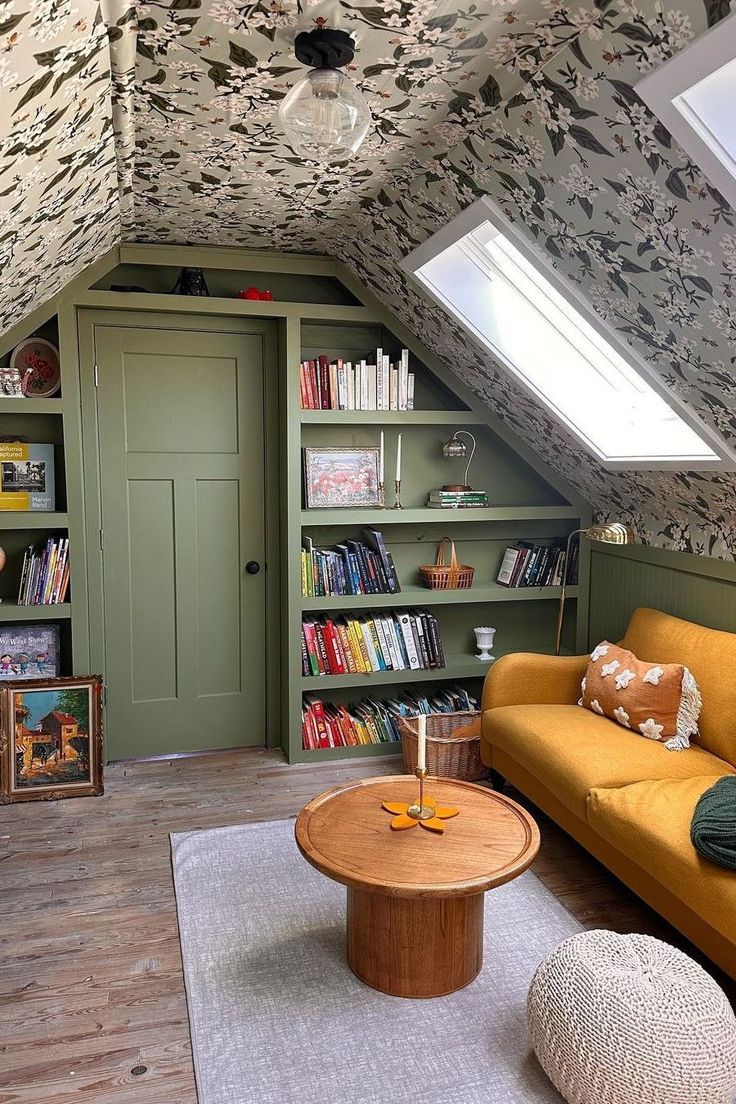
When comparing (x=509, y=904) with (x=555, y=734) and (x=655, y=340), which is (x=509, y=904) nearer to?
(x=555, y=734)

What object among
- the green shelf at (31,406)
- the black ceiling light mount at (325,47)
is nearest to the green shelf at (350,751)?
the green shelf at (31,406)

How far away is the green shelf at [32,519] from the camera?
3.47 metres

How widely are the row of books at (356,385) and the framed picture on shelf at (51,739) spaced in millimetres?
1598

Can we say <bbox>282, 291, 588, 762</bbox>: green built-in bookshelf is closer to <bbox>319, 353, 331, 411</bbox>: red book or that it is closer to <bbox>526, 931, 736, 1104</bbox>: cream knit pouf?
<bbox>319, 353, 331, 411</bbox>: red book

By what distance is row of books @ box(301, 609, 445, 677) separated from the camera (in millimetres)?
3836

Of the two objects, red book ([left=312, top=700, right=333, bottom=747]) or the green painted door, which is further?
red book ([left=312, top=700, right=333, bottom=747])

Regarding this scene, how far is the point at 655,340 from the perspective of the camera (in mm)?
2502

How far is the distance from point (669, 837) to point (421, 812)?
2.23 feet

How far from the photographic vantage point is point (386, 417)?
12.4ft

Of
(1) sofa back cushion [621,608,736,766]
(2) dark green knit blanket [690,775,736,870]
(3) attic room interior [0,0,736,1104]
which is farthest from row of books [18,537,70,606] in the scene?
(2) dark green knit blanket [690,775,736,870]

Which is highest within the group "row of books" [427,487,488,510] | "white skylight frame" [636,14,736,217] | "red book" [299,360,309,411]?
"white skylight frame" [636,14,736,217]

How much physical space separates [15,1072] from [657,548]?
294cm

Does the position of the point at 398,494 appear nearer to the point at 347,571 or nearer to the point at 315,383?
the point at 347,571

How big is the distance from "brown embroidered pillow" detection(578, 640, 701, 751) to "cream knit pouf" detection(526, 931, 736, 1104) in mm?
1107
